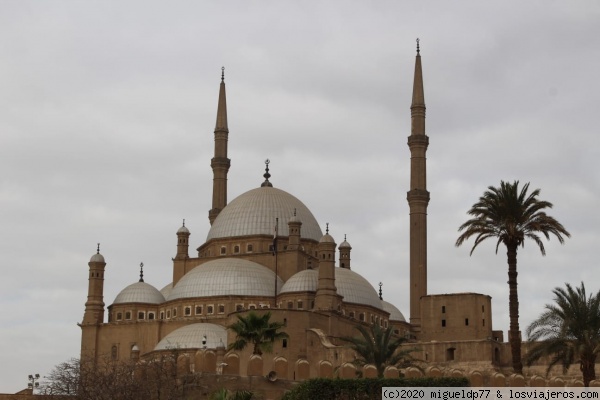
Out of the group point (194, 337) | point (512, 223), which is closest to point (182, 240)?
point (194, 337)

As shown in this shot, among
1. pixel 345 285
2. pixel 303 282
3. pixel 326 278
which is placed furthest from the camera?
pixel 345 285

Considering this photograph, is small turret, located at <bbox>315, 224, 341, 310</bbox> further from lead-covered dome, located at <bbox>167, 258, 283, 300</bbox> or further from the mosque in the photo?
lead-covered dome, located at <bbox>167, 258, 283, 300</bbox>

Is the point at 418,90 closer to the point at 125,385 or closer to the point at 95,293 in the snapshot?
the point at 95,293

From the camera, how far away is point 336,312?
5578 centimetres

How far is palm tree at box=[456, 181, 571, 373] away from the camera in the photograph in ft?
129

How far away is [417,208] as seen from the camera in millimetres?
61719

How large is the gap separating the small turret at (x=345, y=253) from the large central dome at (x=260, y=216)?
157 cm

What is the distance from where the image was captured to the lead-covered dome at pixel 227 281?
5959cm

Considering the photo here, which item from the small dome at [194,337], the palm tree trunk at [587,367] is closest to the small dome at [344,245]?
the small dome at [194,337]

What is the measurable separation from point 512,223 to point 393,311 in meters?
28.0

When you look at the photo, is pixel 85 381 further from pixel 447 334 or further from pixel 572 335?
pixel 447 334

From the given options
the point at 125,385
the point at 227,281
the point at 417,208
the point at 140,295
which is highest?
the point at 417,208

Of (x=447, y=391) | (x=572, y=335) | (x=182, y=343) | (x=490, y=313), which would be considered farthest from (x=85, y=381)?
(x=490, y=313)

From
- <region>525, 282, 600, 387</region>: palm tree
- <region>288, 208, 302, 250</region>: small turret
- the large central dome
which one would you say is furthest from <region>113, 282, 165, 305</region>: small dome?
<region>525, 282, 600, 387</region>: palm tree
